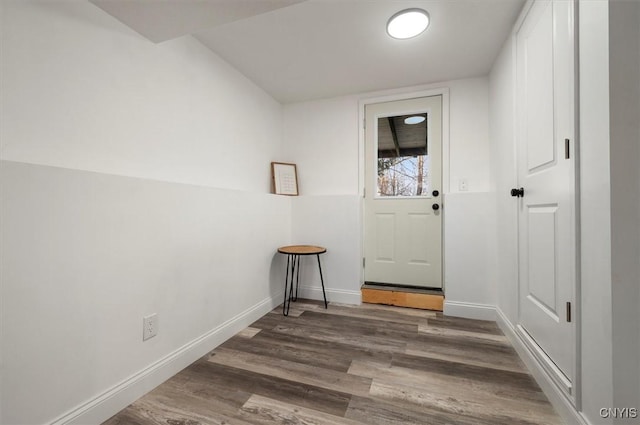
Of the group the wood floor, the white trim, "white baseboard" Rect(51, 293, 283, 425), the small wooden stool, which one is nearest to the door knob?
the white trim

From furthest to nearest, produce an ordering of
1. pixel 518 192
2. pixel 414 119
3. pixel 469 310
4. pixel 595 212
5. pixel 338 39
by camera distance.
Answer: pixel 414 119
pixel 469 310
pixel 338 39
pixel 518 192
pixel 595 212

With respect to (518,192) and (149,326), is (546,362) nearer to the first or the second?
(518,192)

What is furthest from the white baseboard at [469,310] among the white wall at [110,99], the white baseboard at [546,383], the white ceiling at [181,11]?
the white ceiling at [181,11]

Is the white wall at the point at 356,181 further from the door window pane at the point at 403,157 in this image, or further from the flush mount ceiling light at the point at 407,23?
the flush mount ceiling light at the point at 407,23

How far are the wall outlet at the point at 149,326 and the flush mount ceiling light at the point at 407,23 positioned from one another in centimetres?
224

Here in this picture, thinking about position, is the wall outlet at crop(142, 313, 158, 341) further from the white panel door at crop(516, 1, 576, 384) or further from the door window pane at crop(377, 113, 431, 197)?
the door window pane at crop(377, 113, 431, 197)

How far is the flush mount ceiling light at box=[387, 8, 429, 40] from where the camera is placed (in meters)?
1.63

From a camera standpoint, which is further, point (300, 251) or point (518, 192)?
point (300, 251)

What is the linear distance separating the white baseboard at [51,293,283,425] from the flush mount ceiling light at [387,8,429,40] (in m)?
2.31

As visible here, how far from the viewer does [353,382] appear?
4.64 feet

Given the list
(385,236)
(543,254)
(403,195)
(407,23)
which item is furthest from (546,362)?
(407,23)

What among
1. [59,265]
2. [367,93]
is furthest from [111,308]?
[367,93]

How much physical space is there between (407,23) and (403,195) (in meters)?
1.48

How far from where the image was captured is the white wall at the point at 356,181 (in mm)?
2330
